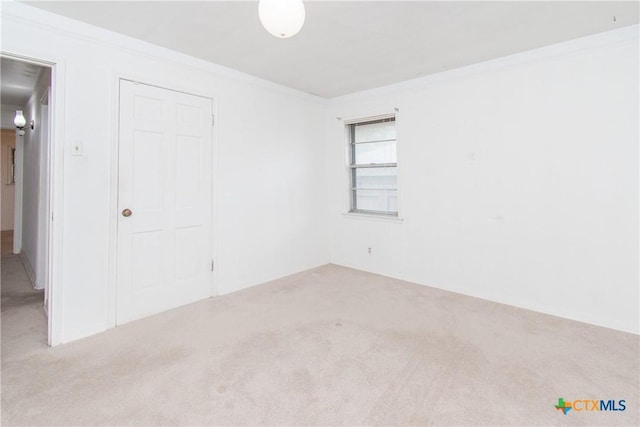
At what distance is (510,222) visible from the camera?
315 cm

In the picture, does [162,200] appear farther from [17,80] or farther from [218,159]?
[17,80]

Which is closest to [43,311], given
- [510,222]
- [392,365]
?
[392,365]

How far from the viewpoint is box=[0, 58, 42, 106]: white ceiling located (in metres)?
3.14

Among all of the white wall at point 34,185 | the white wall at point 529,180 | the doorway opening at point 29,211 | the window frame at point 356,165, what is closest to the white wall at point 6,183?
the doorway opening at point 29,211

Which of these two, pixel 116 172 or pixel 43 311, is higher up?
pixel 116 172

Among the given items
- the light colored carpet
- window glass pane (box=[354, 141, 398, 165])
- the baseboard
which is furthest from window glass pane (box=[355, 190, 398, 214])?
the baseboard

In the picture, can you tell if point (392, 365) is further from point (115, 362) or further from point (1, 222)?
point (1, 222)

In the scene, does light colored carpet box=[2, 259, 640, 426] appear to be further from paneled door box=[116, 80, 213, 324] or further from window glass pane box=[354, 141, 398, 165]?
window glass pane box=[354, 141, 398, 165]

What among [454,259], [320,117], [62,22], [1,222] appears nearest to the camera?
[62,22]

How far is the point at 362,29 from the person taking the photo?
2541mm

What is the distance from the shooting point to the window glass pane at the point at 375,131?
164 inches

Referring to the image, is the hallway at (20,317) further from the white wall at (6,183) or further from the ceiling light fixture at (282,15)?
the white wall at (6,183)

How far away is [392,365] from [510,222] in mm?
1988

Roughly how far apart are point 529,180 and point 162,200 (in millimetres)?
3463
